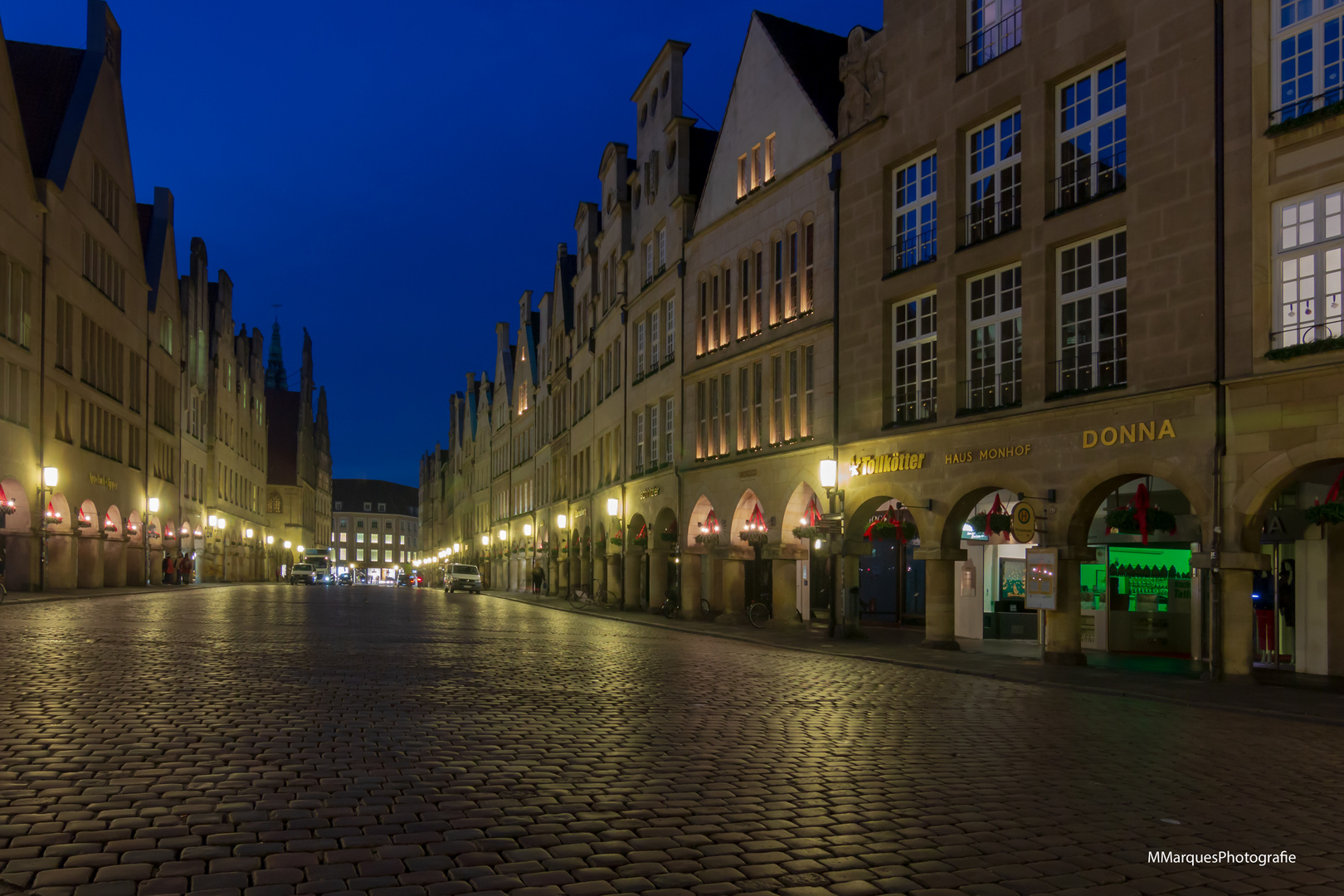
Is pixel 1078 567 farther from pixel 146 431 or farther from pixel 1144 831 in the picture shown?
pixel 146 431

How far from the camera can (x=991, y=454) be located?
24188 millimetres

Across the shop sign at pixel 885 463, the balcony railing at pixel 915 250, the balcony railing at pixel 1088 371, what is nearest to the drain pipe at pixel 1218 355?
the balcony railing at pixel 1088 371

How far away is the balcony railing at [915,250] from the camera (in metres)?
27.0

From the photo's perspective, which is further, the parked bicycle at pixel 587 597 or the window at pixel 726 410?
the parked bicycle at pixel 587 597

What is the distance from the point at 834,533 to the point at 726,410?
9.97 m

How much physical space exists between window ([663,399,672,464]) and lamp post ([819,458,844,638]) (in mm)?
13365

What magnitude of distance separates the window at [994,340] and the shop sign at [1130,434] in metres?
2.62

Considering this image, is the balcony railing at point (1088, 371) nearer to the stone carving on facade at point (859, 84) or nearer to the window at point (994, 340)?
the window at point (994, 340)

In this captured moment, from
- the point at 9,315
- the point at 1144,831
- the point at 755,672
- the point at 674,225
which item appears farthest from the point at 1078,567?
the point at 9,315

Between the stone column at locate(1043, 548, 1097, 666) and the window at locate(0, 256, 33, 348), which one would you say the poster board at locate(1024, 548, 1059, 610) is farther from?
the window at locate(0, 256, 33, 348)

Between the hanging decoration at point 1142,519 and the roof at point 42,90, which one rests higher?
the roof at point 42,90

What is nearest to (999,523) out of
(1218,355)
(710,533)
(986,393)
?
(986,393)

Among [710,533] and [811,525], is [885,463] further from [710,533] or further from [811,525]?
[710,533]

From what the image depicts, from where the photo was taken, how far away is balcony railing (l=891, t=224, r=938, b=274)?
27.0m
